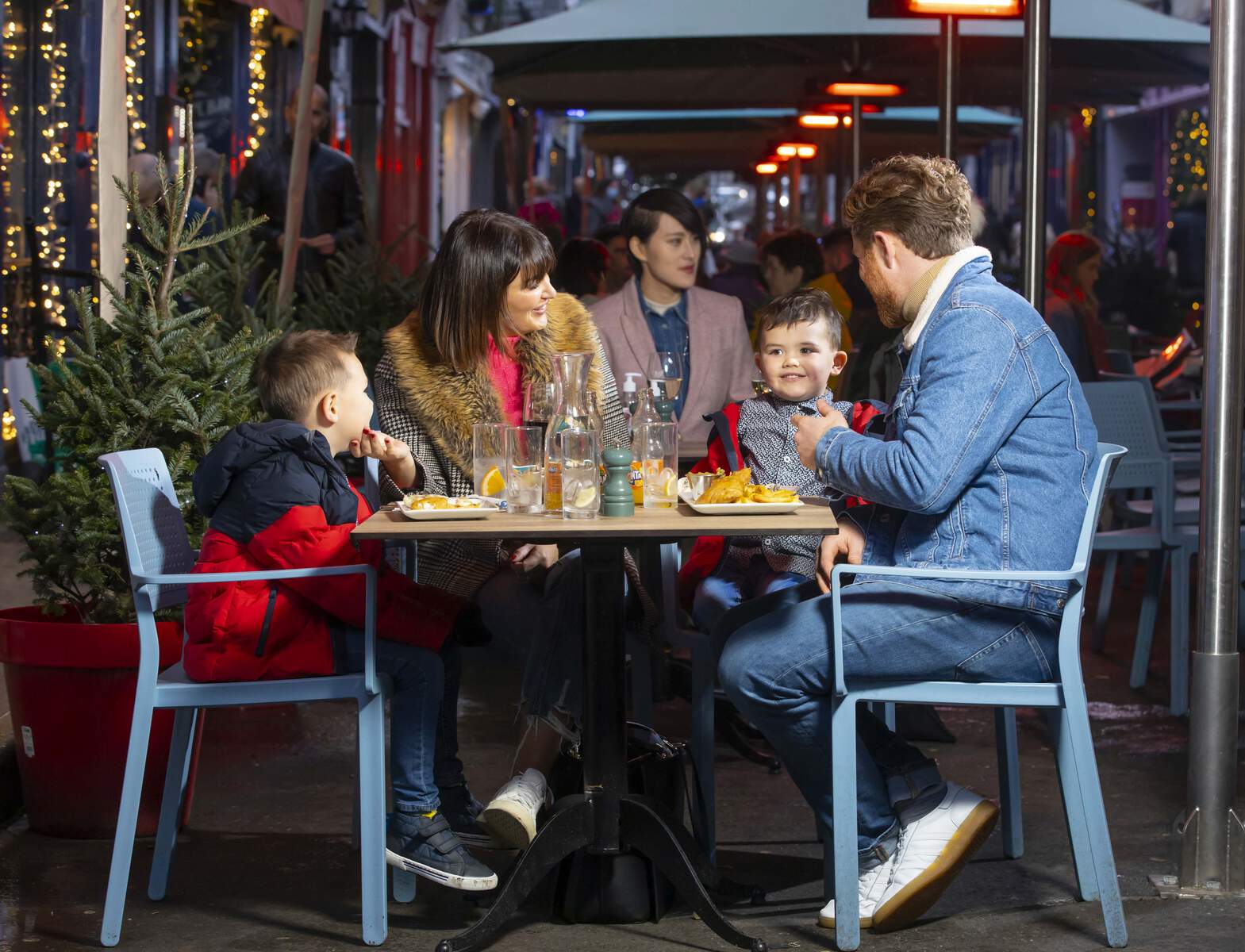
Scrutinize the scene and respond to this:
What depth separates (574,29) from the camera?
9.44 metres

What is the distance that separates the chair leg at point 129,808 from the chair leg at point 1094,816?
1853 mm

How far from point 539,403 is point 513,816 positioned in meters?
0.99

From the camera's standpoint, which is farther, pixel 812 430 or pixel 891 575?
pixel 812 430

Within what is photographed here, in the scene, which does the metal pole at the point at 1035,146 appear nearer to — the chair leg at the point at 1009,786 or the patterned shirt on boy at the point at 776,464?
the patterned shirt on boy at the point at 776,464

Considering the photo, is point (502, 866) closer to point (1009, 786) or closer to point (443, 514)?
point (443, 514)

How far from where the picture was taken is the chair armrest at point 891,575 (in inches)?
127

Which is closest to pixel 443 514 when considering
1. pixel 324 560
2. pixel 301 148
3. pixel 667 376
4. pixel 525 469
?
pixel 525 469

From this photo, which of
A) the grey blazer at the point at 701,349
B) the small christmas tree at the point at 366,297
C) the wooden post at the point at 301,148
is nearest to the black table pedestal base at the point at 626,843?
the grey blazer at the point at 701,349

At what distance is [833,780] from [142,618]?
144 cm

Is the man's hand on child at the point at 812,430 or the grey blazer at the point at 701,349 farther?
the grey blazer at the point at 701,349

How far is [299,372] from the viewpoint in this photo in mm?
3674

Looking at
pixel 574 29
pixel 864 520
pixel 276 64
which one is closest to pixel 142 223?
pixel 864 520

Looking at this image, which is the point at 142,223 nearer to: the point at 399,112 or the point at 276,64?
the point at 276,64

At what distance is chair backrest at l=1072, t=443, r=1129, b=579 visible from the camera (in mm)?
3295
